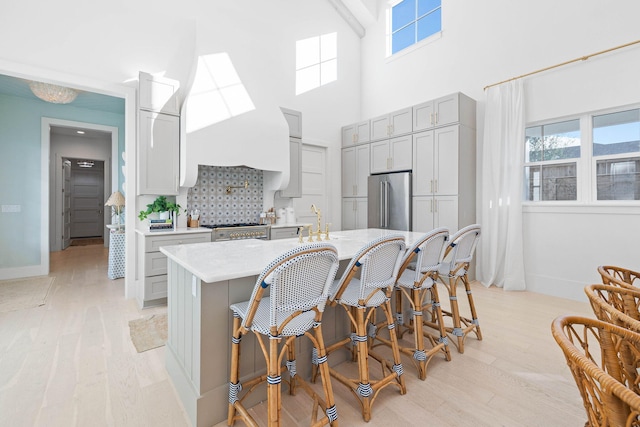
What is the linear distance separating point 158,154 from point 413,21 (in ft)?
16.4

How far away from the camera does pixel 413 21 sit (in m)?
5.52

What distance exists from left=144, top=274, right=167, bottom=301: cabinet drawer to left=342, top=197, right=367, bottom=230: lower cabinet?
11.3 ft

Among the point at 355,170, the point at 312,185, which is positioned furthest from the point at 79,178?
the point at 355,170

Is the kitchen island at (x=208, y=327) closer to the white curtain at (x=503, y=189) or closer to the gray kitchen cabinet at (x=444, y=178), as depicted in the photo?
the gray kitchen cabinet at (x=444, y=178)

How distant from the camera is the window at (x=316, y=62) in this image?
5555 mm

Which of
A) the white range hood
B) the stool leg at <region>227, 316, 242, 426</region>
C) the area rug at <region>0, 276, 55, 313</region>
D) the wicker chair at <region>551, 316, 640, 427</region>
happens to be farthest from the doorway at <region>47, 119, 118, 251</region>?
the wicker chair at <region>551, 316, 640, 427</region>

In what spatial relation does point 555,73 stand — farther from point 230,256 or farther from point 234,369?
point 234,369

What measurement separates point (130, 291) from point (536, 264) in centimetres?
532

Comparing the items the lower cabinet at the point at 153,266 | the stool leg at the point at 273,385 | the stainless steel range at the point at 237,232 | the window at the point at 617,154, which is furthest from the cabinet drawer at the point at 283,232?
the window at the point at 617,154

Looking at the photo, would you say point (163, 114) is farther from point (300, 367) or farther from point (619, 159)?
point (619, 159)

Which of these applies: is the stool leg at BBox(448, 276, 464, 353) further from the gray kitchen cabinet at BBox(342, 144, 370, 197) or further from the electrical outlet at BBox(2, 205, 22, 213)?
the electrical outlet at BBox(2, 205, 22, 213)

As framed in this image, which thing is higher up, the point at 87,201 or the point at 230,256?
the point at 87,201

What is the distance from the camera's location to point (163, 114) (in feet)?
12.1

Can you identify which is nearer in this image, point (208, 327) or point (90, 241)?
point (208, 327)
